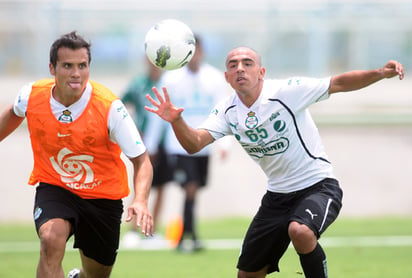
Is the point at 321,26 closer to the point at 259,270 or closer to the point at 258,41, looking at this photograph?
the point at 258,41

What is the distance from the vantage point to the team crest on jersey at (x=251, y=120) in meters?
6.49

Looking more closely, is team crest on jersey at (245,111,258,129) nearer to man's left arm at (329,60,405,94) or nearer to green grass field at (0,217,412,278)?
man's left arm at (329,60,405,94)

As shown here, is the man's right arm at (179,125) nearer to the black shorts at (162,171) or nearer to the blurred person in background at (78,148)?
the blurred person in background at (78,148)

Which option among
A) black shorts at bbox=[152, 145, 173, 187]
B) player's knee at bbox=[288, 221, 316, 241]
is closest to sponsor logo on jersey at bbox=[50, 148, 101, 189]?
player's knee at bbox=[288, 221, 316, 241]

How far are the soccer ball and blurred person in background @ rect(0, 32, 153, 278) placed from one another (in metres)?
0.51

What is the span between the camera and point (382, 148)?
13945 millimetres

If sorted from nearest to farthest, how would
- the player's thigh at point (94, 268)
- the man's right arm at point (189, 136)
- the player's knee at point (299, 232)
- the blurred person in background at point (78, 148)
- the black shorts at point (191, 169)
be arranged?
the player's knee at point (299, 232) < the blurred person in background at point (78, 148) < the man's right arm at point (189, 136) < the player's thigh at point (94, 268) < the black shorts at point (191, 169)

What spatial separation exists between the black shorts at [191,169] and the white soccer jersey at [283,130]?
4.06 meters

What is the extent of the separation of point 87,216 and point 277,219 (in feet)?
5.06

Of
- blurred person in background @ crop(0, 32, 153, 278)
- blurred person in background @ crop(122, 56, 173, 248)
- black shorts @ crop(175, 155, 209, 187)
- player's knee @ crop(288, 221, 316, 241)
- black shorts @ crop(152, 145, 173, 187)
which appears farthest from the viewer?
black shorts @ crop(152, 145, 173, 187)

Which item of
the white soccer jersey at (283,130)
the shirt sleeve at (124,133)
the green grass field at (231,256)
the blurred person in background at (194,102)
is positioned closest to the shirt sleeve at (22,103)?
the shirt sleeve at (124,133)

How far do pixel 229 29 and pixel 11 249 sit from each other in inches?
267

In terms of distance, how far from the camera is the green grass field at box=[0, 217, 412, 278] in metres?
8.78

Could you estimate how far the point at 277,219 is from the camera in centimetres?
652
